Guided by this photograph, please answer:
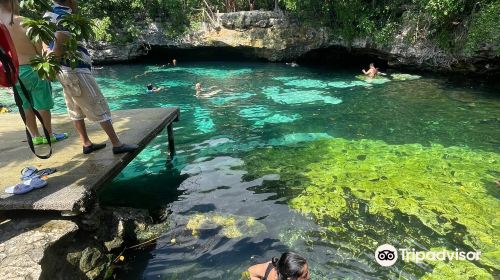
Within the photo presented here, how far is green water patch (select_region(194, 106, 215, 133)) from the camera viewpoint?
40.3 feet

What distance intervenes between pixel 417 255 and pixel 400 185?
229 cm

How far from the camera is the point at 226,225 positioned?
6.51m

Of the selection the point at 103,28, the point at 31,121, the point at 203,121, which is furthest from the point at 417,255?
the point at 103,28

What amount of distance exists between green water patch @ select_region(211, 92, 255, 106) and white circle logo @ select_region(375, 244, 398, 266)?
35.4 ft

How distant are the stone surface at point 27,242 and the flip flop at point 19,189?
36cm

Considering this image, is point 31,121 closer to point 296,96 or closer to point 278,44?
point 296,96

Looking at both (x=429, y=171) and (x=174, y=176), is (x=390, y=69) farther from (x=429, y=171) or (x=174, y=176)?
(x=174, y=176)

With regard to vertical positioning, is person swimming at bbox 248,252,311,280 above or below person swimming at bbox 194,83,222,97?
above

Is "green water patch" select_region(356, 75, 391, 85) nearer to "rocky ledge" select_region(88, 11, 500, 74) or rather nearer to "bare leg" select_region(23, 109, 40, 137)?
"rocky ledge" select_region(88, 11, 500, 74)

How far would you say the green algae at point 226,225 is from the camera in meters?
6.30

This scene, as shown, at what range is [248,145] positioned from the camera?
1052 centimetres

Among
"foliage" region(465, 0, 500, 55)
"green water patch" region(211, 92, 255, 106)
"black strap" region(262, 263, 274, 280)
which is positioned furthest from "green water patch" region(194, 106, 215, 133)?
"foliage" region(465, 0, 500, 55)

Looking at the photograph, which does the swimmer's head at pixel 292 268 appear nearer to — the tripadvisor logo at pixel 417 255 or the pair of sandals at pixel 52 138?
the tripadvisor logo at pixel 417 255

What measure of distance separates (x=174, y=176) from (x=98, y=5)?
73.7 feet
